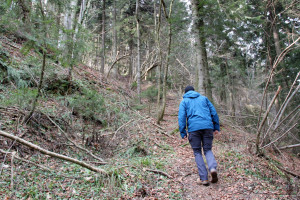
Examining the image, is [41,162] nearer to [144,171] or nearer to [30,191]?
[30,191]

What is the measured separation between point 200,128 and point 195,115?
30 centimetres

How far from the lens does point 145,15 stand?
58.7 ft

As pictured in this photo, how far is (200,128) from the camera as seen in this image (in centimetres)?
405

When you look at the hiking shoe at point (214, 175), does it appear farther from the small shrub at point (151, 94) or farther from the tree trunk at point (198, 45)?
the small shrub at point (151, 94)

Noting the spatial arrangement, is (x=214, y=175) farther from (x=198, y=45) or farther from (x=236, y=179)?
(x=198, y=45)

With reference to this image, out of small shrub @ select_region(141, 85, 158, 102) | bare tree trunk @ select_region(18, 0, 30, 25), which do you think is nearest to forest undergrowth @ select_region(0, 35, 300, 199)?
bare tree trunk @ select_region(18, 0, 30, 25)

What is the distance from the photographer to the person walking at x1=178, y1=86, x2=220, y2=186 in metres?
3.92

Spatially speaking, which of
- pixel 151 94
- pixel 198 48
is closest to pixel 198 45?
pixel 198 48

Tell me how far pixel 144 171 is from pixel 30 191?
2060 millimetres

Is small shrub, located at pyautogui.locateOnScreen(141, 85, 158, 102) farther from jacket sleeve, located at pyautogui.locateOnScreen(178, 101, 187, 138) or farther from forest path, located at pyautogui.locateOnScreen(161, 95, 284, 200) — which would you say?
jacket sleeve, located at pyautogui.locateOnScreen(178, 101, 187, 138)

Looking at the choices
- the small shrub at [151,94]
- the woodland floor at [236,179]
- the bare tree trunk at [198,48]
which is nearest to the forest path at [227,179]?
the woodland floor at [236,179]

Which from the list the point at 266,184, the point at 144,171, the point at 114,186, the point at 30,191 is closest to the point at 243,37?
the point at 266,184

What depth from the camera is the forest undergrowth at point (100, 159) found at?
3.41 m

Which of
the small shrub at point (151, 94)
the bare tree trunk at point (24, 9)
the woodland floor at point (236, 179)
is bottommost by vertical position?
the woodland floor at point (236, 179)
